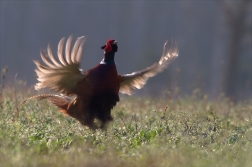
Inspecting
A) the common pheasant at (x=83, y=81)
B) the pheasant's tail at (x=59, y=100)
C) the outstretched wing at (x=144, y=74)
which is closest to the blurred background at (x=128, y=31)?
the outstretched wing at (x=144, y=74)

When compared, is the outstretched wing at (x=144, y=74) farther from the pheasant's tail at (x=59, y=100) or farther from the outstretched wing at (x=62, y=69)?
the outstretched wing at (x=62, y=69)

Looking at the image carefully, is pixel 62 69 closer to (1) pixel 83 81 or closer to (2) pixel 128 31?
(1) pixel 83 81

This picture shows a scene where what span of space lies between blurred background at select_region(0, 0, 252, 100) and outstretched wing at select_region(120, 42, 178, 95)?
11.9 metres

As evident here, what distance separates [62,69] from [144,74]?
1556 mm

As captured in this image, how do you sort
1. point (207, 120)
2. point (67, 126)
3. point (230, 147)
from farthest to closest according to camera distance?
point (207, 120), point (67, 126), point (230, 147)

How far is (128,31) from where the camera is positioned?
22.3 m

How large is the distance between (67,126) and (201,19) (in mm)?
14355

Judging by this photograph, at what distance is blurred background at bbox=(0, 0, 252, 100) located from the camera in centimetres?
2131

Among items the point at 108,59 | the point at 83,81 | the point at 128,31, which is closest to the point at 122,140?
the point at 83,81

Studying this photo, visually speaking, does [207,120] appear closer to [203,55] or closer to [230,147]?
[230,147]

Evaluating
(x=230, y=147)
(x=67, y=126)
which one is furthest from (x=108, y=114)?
(x=230, y=147)

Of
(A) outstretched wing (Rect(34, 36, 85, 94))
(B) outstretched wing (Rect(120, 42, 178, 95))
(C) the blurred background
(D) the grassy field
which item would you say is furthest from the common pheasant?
(C) the blurred background

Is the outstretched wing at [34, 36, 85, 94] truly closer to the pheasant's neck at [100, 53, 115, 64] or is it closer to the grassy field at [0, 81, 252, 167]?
the pheasant's neck at [100, 53, 115, 64]

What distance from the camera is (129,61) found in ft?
70.3
